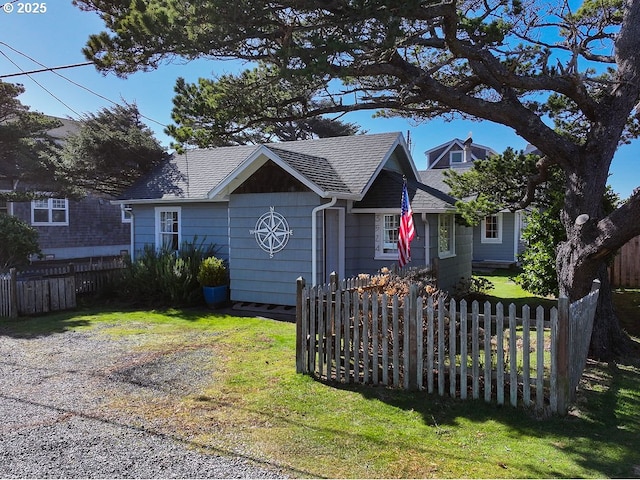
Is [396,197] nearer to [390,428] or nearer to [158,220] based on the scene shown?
[158,220]

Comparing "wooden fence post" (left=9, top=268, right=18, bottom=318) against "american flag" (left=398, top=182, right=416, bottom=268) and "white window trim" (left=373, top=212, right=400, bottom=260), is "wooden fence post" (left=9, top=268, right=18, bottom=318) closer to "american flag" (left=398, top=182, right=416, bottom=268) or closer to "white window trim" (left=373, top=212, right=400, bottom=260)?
"white window trim" (left=373, top=212, right=400, bottom=260)

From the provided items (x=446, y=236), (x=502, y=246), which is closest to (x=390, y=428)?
(x=446, y=236)

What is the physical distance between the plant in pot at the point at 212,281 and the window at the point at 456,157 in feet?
90.3

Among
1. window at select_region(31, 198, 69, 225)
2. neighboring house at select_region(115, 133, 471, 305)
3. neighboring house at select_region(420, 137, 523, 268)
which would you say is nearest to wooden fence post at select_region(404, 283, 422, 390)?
neighboring house at select_region(115, 133, 471, 305)

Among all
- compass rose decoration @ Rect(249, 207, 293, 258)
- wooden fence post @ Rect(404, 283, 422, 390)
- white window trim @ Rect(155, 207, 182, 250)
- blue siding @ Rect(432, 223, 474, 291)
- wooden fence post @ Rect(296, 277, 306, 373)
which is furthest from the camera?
white window trim @ Rect(155, 207, 182, 250)

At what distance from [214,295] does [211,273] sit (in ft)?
1.99

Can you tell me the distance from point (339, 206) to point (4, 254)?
10661mm

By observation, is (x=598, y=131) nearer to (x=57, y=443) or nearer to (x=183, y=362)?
(x=183, y=362)

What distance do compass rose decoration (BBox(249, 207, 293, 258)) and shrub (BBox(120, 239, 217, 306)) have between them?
2.26m

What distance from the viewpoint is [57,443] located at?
4488 millimetres

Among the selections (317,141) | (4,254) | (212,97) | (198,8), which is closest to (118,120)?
(4,254)

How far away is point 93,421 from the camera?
16.5 feet

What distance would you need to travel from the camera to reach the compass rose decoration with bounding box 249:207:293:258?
11750 mm

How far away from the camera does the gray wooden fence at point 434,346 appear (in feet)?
16.9
